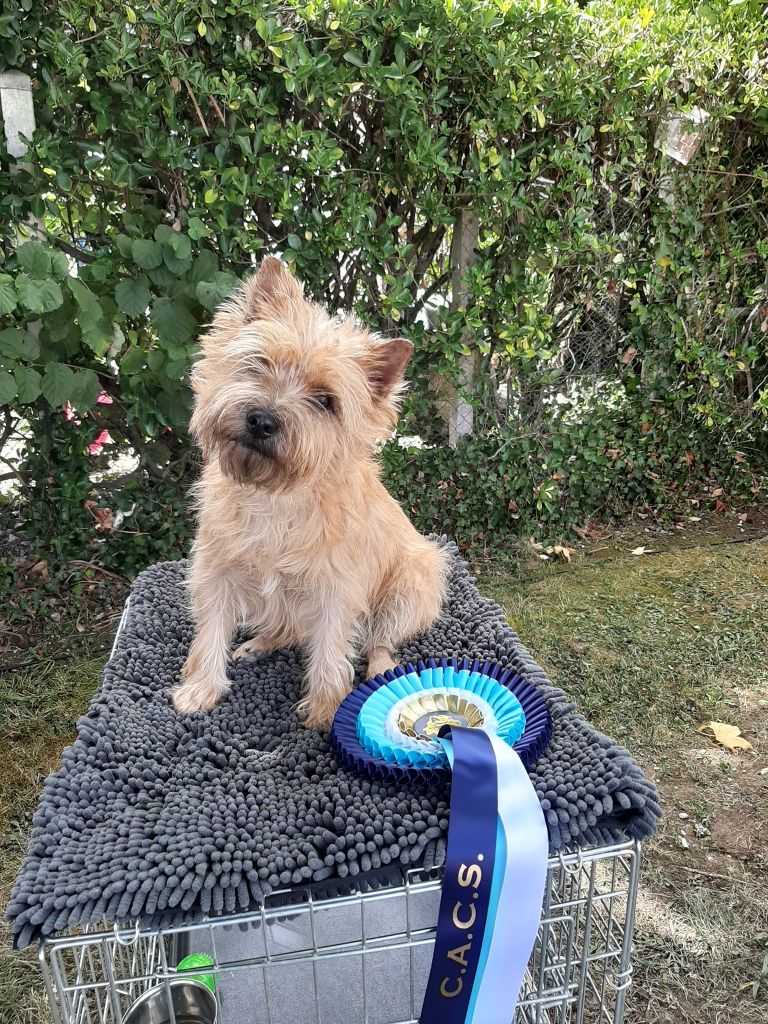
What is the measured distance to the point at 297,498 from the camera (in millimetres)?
2078

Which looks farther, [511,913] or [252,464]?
[252,464]

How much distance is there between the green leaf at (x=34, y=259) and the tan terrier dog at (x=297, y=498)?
994 mm

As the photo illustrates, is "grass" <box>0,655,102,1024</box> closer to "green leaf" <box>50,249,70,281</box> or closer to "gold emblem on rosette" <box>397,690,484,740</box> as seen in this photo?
"gold emblem on rosette" <box>397,690,484,740</box>

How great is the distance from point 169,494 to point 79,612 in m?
0.78

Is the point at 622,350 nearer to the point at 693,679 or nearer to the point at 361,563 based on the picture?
the point at 693,679

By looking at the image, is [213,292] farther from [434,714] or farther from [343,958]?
[343,958]

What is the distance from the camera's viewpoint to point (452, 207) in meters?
3.87

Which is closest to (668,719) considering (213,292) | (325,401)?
(325,401)

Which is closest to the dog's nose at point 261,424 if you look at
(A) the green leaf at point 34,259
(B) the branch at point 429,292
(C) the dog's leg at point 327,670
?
(C) the dog's leg at point 327,670

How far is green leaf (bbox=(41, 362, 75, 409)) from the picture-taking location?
321 centimetres

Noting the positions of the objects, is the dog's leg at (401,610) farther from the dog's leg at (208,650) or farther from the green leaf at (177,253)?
the green leaf at (177,253)

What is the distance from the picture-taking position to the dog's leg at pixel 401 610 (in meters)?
2.47

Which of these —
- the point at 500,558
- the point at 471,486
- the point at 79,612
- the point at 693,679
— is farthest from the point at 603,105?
the point at 79,612

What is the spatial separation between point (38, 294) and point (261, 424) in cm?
152
